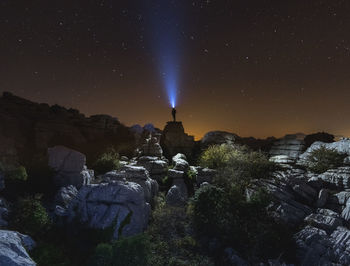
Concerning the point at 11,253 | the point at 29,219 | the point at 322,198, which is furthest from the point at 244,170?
the point at 11,253

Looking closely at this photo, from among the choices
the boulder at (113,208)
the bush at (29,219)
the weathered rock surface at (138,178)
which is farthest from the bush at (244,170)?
the bush at (29,219)

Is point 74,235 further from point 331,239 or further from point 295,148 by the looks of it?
point 295,148

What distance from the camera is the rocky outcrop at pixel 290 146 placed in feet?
73.8

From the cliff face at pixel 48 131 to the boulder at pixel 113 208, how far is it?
10.3m

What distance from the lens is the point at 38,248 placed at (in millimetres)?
7129

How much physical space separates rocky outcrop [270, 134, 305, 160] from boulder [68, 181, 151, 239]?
1905cm

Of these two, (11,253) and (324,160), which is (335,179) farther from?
(11,253)

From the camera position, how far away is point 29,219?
827 cm

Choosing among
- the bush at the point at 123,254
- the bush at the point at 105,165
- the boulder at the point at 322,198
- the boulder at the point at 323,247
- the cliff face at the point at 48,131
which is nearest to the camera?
the bush at the point at 123,254

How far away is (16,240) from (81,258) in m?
3.23

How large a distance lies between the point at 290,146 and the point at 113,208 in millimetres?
22315

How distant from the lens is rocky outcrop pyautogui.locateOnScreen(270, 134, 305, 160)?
2248 centimetres

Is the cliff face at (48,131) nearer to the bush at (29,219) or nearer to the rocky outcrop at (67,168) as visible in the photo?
the rocky outcrop at (67,168)

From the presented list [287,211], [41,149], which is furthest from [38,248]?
[41,149]
